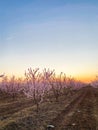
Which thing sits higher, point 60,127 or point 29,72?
point 29,72

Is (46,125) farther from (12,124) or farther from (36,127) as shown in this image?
(12,124)

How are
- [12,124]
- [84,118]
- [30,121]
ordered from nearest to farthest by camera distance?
[12,124], [30,121], [84,118]

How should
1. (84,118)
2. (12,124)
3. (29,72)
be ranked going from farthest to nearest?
(29,72) → (84,118) → (12,124)

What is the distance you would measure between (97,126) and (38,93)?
11.5 meters

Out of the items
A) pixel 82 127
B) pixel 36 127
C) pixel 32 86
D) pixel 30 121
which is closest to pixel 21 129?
pixel 36 127

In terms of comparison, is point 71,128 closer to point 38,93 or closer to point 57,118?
point 57,118

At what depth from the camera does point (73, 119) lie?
24.9 m

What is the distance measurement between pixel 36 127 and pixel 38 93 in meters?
10.2

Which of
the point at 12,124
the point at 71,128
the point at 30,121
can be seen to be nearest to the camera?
the point at 71,128

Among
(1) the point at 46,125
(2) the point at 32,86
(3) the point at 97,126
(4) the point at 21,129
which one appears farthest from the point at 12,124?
(2) the point at 32,86

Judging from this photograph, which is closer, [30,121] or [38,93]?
[30,121]

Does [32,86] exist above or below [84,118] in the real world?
above

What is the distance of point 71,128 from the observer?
20.9 m

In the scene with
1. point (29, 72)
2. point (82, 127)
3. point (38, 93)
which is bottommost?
point (82, 127)
